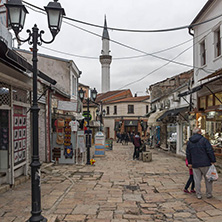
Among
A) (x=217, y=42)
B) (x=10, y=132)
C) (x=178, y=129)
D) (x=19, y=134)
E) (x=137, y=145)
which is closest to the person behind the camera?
(x=10, y=132)

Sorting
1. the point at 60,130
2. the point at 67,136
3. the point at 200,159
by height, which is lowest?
the point at 200,159

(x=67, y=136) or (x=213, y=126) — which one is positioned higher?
(x=213, y=126)

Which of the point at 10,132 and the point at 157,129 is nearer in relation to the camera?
the point at 10,132

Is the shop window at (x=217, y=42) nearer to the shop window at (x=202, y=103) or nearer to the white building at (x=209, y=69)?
the white building at (x=209, y=69)

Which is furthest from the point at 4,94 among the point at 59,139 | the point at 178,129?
the point at 178,129

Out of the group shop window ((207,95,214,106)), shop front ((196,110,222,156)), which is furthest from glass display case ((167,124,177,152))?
shop window ((207,95,214,106))

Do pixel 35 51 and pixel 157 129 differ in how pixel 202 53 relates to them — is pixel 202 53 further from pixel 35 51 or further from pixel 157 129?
pixel 157 129

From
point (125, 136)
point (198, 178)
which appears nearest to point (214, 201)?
point (198, 178)

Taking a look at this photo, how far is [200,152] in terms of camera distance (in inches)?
246

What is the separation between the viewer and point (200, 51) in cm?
1361

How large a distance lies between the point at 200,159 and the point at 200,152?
0.17 metres

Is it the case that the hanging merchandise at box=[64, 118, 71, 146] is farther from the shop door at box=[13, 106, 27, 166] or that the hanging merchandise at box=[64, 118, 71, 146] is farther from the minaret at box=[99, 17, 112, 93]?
the minaret at box=[99, 17, 112, 93]

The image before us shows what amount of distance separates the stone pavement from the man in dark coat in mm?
335

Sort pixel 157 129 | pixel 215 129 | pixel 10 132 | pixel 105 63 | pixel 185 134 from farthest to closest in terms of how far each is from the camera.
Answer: pixel 105 63, pixel 157 129, pixel 185 134, pixel 215 129, pixel 10 132
